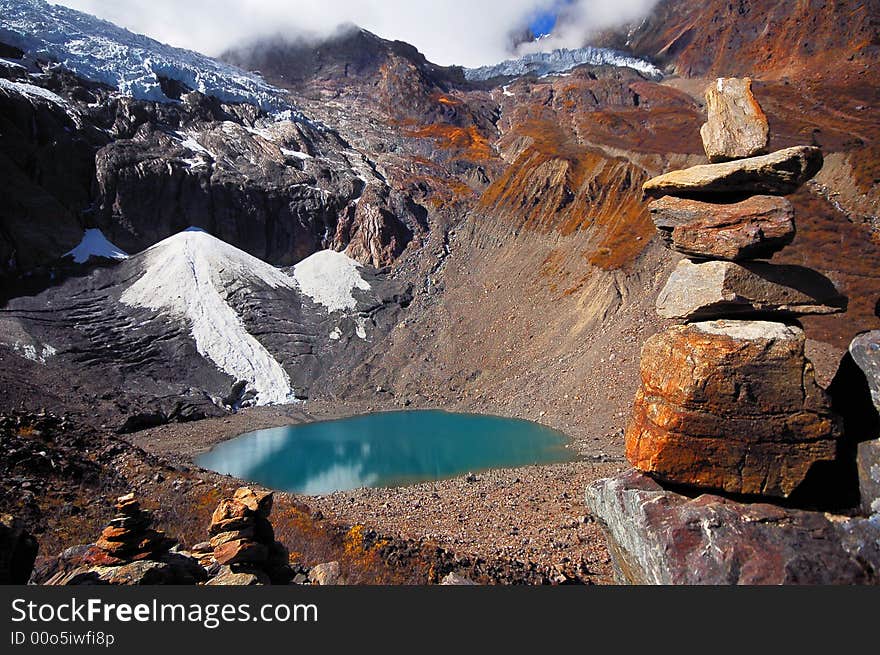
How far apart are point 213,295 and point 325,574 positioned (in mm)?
44633

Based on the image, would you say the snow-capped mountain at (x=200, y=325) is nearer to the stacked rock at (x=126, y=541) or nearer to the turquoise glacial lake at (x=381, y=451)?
the turquoise glacial lake at (x=381, y=451)

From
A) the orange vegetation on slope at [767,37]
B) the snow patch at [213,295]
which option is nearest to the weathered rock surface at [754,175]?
the snow patch at [213,295]

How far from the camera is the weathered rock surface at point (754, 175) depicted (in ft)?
24.9

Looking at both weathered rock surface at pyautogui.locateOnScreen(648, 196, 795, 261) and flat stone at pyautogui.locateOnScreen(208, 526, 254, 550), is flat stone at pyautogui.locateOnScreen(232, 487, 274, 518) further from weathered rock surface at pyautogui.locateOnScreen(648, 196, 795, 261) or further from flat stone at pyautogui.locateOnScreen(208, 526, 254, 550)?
weathered rock surface at pyautogui.locateOnScreen(648, 196, 795, 261)

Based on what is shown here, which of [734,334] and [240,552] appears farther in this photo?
[240,552]

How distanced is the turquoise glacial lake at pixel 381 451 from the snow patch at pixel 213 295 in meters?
8.93

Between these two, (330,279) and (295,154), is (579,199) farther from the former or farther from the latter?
(295,154)

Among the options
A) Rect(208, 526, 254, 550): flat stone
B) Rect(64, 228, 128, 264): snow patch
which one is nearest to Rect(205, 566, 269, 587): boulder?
Rect(208, 526, 254, 550): flat stone

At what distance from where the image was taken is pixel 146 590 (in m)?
5.90

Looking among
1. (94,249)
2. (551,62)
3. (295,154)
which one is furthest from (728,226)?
(551,62)

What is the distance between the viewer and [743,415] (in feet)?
23.9

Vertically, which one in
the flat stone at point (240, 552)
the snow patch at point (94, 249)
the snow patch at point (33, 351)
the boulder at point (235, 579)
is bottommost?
the boulder at point (235, 579)

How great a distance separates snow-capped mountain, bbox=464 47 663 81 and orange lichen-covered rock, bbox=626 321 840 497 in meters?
154

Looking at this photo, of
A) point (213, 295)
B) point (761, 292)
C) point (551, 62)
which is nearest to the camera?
point (761, 292)
